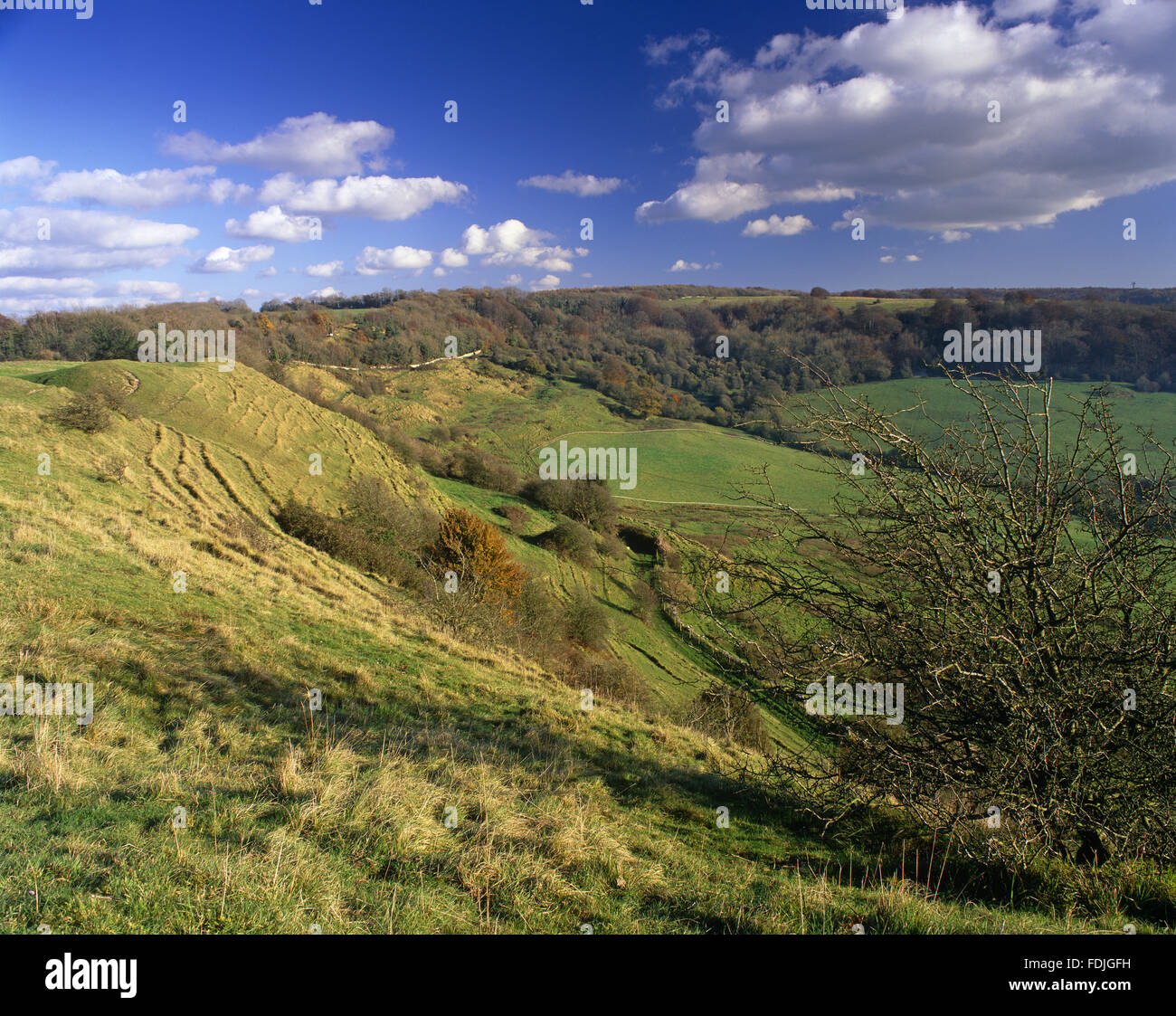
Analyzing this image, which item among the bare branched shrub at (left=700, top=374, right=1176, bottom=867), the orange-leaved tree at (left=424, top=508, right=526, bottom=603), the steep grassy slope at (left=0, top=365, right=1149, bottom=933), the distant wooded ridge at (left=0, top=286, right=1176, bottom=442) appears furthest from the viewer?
the distant wooded ridge at (left=0, top=286, right=1176, bottom=442)

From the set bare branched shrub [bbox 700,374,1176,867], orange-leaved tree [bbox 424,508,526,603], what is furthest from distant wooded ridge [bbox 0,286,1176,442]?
bare branched shrub [bbox 700,374,1176,867]

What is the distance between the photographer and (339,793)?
4.47m

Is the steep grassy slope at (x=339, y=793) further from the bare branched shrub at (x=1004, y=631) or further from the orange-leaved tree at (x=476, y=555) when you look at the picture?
the orange-leaved tree at (x=476, y=555)

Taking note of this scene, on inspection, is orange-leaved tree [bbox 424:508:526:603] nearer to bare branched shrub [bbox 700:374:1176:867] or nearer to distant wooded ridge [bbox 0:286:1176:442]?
bare branched shrub [bbox 700:374:1176:867]

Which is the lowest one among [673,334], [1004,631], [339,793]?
[339,793]

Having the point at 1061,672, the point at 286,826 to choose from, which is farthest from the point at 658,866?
the point at 1061,672

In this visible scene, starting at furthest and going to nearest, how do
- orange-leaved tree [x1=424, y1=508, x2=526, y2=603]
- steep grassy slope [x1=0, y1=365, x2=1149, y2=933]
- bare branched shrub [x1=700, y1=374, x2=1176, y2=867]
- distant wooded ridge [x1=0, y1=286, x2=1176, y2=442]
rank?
Result: distant wooded ridge [x1=0, y1=286, x2=1176, y2=442]
orange-leaved tree [x1=424, y1=508, x2=526, y2=603]
bare branched shrub [x1=700, y1=374, x2=1176, y2=867]
steep grassy slope [x1=0, y1=365, x2=1149, y2=933]

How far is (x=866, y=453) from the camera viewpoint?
527cm

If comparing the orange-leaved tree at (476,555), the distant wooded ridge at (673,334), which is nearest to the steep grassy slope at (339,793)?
the orange-leaved tree at (476,555)

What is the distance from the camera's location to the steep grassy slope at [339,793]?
129 inches

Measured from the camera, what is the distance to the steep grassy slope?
3.28 metres

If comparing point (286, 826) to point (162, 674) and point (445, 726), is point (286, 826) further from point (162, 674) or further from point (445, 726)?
point (162, 674)

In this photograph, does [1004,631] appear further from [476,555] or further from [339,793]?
[476,555]

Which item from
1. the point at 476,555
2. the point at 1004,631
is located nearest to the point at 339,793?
the point at 1004,631
